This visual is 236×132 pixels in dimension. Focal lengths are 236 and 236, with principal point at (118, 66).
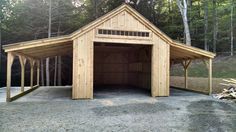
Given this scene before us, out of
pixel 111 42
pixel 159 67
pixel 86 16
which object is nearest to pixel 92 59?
pixel 111 42

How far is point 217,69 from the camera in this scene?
67.0 ft

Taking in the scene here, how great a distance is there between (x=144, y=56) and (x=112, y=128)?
374 inches

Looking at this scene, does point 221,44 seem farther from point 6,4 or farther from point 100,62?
point 6,4

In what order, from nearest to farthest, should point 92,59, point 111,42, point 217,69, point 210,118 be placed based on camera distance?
point 210,118 < point 92,59 < point 111,42 < point 217,69

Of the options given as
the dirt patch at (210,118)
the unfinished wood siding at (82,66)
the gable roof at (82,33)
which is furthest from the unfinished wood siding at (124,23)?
the dirt patch at (210,118)

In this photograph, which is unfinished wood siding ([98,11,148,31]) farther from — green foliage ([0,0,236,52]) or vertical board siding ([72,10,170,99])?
green foliage ([0,0,236,52])

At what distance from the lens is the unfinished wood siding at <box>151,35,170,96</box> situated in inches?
440

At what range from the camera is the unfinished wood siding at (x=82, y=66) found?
33.2 ft

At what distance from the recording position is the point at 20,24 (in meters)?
21.1

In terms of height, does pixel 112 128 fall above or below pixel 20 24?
below

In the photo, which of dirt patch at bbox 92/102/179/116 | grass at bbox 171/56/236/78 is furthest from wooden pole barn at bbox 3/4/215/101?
grass at bbox 171/56/236/78

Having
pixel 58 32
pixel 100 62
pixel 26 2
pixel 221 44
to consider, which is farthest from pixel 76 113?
pixel 221 44

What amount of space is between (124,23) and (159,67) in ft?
8.74

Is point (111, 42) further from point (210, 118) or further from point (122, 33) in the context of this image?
point (210, 118)
